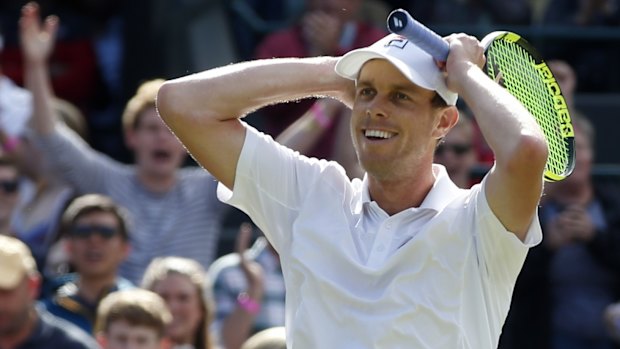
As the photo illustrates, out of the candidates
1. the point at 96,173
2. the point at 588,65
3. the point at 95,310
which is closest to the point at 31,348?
the point at 95,310

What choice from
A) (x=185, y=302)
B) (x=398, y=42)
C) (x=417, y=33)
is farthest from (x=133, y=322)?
(x=417, y=33)

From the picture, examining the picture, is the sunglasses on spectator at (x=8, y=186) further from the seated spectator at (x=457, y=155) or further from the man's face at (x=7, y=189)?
the seated spectator at (x=457, y=155)

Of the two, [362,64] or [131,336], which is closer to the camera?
[362,64]

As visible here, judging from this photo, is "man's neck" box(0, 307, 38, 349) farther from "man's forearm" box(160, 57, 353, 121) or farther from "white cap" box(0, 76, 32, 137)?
"man's forearm" box(160, 57, 353, 121)

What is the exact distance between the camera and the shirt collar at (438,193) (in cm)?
407

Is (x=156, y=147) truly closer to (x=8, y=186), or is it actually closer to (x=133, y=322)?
(x=8, y=186)

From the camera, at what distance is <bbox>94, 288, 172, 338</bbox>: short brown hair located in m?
6.20

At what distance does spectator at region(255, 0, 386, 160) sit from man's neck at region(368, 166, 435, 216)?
12.2 ft

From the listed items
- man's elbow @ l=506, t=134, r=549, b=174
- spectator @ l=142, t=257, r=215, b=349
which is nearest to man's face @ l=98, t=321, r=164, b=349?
spectator @ l=142, t=257, r=215, b=349

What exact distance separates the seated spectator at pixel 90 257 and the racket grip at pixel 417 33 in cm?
315

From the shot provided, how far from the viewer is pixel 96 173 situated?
7703 millimetres

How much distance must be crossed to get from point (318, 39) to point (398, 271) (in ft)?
14.4

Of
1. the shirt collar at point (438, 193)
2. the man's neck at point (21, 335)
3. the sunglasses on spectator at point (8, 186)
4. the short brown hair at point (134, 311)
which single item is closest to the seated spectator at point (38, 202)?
the sunglasses on spectator at point (8, 186)

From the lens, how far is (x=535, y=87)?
4320 mm
